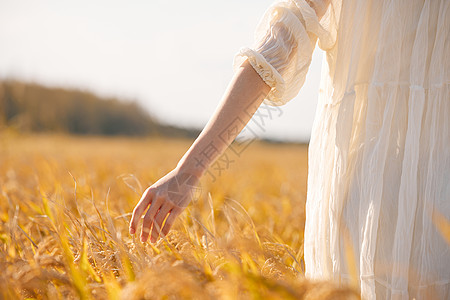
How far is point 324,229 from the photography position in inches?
32.8

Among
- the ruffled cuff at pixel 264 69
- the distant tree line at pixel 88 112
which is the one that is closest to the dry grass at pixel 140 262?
the ruffled cuff at pixel 264 69

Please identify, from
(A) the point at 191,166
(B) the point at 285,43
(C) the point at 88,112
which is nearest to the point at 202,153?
(A) the point at 191,166

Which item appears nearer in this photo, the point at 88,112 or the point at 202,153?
the point at 202,153

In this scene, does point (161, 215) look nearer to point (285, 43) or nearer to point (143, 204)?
point (143, 204)

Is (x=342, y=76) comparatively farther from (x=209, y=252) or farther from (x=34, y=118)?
(x=34, y=118)

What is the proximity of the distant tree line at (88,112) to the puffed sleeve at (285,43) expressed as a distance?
9.13 metres

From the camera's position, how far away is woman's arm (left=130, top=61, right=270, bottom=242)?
29.1 inches

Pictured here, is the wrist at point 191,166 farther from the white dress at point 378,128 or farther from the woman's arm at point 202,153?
the white dress at point 378,128

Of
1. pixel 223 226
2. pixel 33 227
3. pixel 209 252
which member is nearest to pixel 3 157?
pixel 33 227

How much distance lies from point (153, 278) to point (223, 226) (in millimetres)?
1142

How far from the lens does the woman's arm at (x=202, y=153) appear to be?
29.1 inches

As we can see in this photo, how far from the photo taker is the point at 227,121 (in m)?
0.74

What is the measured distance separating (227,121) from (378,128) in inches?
11.7

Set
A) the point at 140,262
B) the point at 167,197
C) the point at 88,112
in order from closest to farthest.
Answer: the point at 167,197, the point at 140,262, the point at 88,112
